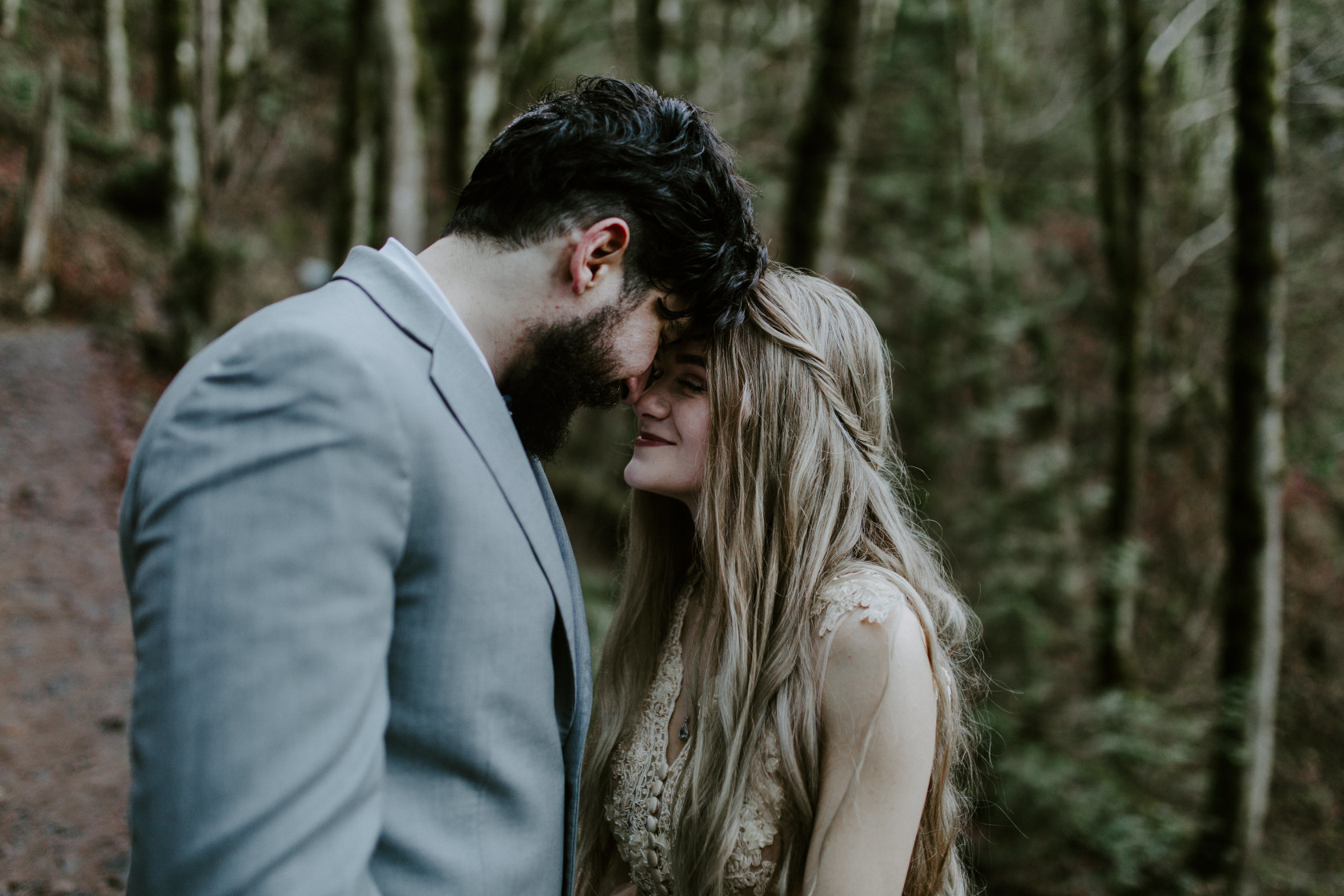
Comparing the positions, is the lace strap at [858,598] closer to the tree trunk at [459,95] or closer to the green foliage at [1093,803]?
the green foliage at [1093,803]

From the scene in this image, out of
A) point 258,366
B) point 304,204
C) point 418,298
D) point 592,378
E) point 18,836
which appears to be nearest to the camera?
point 258,366

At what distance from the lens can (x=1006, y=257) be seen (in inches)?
523

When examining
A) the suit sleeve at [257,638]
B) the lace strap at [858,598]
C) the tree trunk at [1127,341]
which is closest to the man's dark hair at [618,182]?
the suit sleeve at [257,638]

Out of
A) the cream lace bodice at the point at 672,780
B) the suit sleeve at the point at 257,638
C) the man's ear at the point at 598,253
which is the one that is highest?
the man's ear at the point at 598,253

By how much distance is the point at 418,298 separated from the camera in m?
1.59

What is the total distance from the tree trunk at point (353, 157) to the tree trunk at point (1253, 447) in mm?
6653

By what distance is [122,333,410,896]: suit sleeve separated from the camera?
111cm

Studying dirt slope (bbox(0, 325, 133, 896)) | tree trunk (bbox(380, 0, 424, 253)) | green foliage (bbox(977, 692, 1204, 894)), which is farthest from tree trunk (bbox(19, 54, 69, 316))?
green foliage (bbox(977, 692, 1204, 894))

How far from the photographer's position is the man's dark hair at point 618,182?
1.77 metres

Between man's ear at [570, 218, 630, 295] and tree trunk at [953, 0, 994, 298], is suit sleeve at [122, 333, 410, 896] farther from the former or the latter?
tree trunk at [953, 0, 994, 298]

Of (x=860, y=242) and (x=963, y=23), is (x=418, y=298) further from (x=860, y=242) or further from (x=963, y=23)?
(x=860, y=242)

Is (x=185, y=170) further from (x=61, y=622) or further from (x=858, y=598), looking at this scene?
(x=858, y=598)

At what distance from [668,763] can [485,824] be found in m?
0.80

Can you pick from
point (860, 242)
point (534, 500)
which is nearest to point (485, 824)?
point (534, 500)
